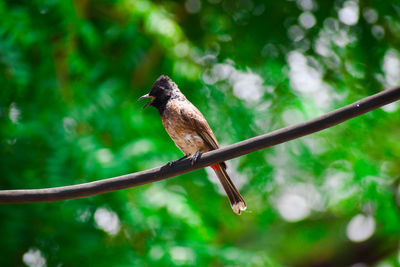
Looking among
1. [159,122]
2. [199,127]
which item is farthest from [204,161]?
[159,122]

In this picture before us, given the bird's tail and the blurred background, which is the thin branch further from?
the blurred background

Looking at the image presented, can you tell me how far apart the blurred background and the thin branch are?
2.49 metres

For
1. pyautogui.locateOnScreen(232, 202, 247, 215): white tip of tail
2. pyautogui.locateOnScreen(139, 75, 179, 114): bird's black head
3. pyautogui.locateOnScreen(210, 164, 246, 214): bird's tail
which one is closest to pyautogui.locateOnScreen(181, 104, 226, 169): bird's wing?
pyautogui.locateOnScreen(139, 75, 179, 114): bird's black head

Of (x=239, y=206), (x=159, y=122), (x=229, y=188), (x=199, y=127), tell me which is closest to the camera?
(x=239, y=206)

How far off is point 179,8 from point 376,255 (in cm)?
507

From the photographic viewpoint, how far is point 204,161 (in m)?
2.65

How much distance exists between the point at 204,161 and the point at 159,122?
3.80 m

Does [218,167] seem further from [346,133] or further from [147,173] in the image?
[346,133]

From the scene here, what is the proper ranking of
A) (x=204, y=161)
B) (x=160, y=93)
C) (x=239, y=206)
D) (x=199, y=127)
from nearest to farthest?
(x=204, y=161), (x=239, y=206), (x=199, y=127), (x=160, y=93)

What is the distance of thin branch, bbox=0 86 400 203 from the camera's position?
91.8 inches

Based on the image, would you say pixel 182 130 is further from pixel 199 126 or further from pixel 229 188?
pixel 229 188

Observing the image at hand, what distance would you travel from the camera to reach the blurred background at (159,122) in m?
5.30

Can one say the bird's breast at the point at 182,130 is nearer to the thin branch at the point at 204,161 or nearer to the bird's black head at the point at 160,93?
the bird's black head at the point at 160,93

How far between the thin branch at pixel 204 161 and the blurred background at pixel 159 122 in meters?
2.49
